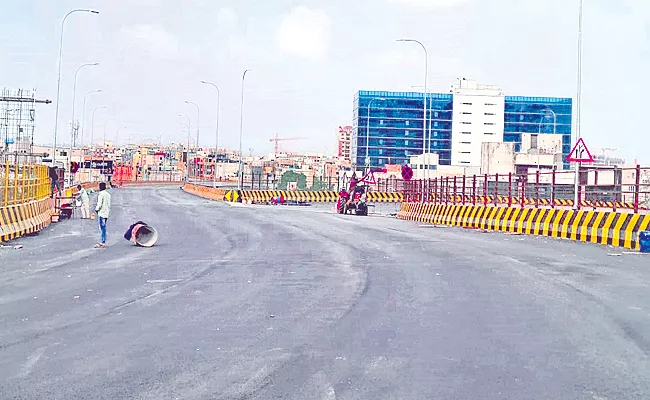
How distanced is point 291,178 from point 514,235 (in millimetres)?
70130

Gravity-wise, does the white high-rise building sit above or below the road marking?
above

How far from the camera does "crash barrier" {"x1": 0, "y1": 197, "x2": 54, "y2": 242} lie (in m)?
23.6

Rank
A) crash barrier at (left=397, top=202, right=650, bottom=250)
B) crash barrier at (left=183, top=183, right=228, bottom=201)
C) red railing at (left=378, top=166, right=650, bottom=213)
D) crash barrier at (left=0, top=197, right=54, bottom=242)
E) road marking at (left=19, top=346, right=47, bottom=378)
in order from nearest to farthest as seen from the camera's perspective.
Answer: road marking at (left=19, top=346, right=47, bottom=378) < crash barrier at (left=397, top=202, right=650, bottom=250) < crash barrier at (left=0, top=197, right=54, bottom=242) < red railing at (left=378, top=166, right=650, bottom=213) < crash barrier at (left=183, top=183, right=228, bottom=201)

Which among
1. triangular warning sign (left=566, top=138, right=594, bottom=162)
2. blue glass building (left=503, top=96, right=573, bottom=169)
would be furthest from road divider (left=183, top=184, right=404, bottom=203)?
blue glass building (left=503, top=96, right=573, bottom=169)

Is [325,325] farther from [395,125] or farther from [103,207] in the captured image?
[395,125]

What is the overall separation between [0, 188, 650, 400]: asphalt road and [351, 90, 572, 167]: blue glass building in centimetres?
14063

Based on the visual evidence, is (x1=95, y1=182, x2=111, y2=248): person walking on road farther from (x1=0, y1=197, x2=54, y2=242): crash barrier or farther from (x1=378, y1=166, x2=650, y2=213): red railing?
(x1=378, y1=166, x2=650, y2=213): red railing

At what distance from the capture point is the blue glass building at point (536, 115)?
159500 mm

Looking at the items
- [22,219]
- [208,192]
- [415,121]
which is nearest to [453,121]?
[415,121]

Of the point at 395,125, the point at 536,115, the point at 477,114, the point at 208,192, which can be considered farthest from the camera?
the point at 536,115

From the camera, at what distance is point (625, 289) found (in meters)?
13.2

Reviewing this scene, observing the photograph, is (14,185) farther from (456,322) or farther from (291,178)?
(291,178)

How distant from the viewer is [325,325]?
388 inches

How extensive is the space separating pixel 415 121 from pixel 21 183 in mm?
136129
